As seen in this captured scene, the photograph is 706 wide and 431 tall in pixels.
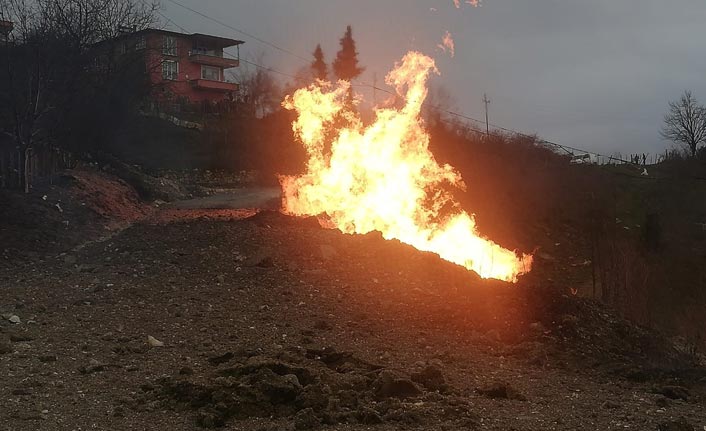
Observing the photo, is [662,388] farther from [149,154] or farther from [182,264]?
[149,154]

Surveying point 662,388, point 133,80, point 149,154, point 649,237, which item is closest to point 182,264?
point 662,388

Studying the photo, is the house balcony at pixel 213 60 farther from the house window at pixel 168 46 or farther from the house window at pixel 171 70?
the house window at pixel 168 46

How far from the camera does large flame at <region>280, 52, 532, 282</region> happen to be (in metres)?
15.3

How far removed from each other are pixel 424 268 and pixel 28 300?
6950mm

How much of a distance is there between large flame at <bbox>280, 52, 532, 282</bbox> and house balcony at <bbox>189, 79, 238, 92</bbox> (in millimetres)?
41855

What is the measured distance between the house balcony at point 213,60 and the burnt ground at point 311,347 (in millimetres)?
46659

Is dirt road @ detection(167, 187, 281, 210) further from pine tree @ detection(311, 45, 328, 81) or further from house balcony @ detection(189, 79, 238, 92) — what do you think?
house balcony @ detection(189, 79, 238, 92)

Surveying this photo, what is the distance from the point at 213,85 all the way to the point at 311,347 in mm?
52360

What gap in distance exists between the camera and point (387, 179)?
15875 mm

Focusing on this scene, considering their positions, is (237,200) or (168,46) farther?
(168,46)

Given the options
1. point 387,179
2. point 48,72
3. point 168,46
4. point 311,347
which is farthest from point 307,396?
point 168,46

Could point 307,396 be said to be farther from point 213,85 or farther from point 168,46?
point 213,85

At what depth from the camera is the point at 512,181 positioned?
44.2 metres

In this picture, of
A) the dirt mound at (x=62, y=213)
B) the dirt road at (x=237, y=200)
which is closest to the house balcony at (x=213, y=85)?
the dirt road at (x=237, y=200)
